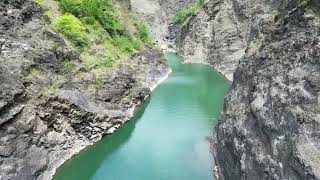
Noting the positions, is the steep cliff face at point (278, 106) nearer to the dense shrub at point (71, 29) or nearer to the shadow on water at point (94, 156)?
the shadow on water at point (94, 156)

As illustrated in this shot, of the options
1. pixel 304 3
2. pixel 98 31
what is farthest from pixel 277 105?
pixel 98 31

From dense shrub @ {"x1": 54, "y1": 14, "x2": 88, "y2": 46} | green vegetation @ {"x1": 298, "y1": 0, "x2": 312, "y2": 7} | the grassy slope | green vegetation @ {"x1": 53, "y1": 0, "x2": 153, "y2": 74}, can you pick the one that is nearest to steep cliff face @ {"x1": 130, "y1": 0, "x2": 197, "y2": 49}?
green vegetation @ {"x1": 53, "y1": 0, "x2": 153, "y2": 74}

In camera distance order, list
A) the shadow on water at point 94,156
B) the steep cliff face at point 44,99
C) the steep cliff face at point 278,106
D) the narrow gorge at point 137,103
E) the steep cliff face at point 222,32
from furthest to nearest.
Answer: the steep cliff face at point 222,32 → the shadow on water at point 94,156 → the steep cliff face at point 44,99 → the narrow gorge at point 137,103 → the steep cliff face at point 278,106

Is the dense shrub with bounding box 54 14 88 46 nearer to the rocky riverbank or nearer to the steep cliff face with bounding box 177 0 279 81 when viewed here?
the rocky riverbank

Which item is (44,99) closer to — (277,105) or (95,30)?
(95,30)

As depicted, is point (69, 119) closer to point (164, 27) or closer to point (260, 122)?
point (260, 122)

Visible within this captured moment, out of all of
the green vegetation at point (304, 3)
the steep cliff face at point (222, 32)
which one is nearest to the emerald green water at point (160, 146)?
the green vegetation at point (304, 3)
